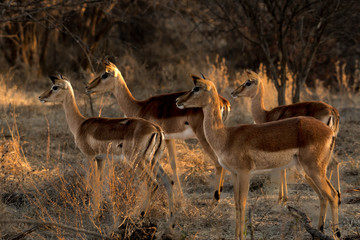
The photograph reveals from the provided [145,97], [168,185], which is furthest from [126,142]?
[145,97]

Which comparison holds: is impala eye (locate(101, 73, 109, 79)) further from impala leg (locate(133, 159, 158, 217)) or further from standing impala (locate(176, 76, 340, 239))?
standing impala (locate(176, 76, 340, 239))

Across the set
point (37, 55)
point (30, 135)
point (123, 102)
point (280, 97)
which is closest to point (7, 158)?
point (123, 102)

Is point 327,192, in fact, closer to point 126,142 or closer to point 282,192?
point 282,192

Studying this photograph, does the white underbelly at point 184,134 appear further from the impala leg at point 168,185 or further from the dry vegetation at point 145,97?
the impala leg at point 168,185

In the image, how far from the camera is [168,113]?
271 inches

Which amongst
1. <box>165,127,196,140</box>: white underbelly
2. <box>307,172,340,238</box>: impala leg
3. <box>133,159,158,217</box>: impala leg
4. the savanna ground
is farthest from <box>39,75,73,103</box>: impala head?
<box>307,172,340,238</box>: impala leg

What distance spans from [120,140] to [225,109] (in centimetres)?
175

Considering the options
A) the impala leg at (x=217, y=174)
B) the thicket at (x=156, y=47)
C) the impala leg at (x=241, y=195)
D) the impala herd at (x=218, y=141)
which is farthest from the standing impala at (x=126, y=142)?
the thicket at (x=156, y=47)

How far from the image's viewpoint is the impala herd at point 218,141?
4.78 metres

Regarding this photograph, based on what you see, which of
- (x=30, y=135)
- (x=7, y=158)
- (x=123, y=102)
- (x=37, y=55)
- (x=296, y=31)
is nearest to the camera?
(x=7, y=158)

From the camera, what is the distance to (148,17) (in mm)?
18422

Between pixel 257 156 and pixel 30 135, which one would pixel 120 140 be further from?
pixel 30 135

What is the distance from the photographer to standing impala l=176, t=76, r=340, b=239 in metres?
4.73

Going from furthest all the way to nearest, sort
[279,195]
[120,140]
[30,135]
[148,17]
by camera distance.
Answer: [148,17], [30,135], [279,195], [120,140]
